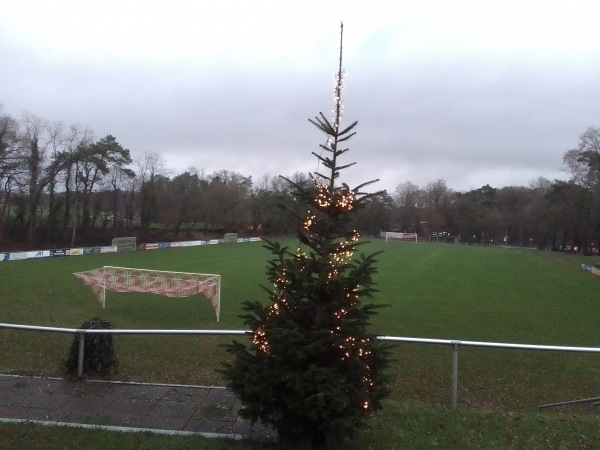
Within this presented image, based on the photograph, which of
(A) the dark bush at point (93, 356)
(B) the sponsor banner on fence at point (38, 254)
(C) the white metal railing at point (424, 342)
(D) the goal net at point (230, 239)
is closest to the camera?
(C) the white metal railing at point (424, 342)

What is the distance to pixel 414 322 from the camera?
19.0 metres

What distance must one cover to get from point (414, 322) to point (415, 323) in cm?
17

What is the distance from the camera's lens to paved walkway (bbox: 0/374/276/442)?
15.7 feet

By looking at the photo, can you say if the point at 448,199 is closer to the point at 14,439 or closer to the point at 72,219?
the point at 72,219

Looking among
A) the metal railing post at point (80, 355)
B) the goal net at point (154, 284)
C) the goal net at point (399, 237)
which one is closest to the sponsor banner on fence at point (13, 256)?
the goal net at point (154, 284)

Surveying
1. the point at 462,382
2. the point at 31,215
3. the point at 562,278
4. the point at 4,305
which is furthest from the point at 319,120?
the point at 31,215

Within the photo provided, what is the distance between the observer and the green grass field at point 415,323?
29.8 feet

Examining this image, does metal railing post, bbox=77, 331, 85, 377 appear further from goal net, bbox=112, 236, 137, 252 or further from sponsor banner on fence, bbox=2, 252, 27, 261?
goal net, bbox=112, 236, 137, 252

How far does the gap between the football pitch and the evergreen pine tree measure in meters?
0.65

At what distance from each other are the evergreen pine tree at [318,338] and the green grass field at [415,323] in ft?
3.31

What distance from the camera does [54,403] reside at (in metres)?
5.26

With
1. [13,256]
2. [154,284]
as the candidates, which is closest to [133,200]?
[13,256]

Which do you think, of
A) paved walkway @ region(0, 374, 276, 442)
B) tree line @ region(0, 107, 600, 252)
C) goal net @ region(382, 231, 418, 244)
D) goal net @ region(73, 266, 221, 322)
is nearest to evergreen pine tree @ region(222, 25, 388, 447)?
paved walkway @ region(0, 374, 276, 442)

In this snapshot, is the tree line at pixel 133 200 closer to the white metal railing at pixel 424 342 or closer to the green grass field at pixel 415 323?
the green grass field at pixel 415 323
